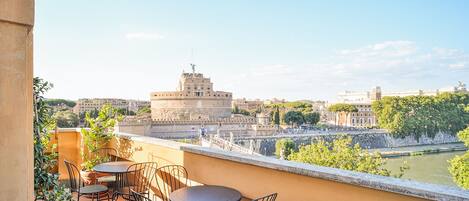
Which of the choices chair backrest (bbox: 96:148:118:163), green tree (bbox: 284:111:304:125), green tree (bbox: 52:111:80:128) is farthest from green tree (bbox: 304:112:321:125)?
chair backrest (bbox: 96:148:118:163)

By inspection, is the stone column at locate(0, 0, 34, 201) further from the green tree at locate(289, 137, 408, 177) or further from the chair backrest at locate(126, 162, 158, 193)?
the green tree at locate(289, 137, 408, 177)

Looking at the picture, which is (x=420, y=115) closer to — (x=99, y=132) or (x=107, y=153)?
(x=107, y=153)

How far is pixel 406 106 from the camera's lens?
39031 mm

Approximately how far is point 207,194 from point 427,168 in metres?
22.8

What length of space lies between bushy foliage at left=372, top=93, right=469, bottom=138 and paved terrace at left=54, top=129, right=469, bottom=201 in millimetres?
36811

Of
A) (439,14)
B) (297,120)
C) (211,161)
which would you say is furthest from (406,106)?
(211,161)

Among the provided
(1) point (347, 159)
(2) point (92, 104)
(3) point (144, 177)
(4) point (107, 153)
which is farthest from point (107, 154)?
(2) point (92, 104)

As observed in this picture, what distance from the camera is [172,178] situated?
128 inches

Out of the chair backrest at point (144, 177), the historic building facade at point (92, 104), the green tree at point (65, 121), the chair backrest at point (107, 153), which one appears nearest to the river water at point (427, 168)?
the chair backrest at point (107, 153)

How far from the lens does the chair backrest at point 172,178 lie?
3.13 m

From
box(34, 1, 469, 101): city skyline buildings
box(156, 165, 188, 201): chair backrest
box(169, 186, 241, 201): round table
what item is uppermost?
box(34, 1, 469, 101): city skyline buildings

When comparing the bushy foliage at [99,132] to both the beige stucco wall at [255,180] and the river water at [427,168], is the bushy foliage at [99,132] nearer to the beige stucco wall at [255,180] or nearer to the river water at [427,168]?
the beige stucco wall at [255,180]

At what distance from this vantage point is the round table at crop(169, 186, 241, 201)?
2.24 m

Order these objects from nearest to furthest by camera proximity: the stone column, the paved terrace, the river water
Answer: the stone column → the paved terrace → the river water
